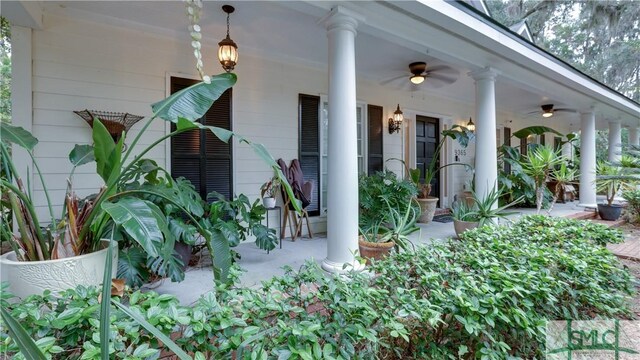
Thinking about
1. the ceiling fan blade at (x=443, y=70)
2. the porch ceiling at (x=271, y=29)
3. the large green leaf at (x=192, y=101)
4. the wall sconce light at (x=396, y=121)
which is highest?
the porch ceiling at (x=271, y=29)

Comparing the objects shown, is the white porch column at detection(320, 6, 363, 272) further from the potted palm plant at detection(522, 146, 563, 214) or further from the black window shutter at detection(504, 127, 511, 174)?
the black window shutter at detection(504, 127, 511, 174)

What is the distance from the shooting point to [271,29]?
3.80m

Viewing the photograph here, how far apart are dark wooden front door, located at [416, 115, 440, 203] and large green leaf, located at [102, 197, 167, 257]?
6293 mm

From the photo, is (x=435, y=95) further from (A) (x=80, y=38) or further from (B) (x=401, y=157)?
(A) (x=80, y=38)

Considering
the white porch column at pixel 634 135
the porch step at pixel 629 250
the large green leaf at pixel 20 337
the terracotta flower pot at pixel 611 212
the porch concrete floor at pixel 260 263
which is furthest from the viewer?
the white porch column at pixel 634 135

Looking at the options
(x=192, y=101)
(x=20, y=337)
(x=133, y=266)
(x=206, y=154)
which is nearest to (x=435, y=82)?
Result: (x=206, y=154)

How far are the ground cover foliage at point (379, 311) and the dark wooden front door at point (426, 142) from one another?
4989mm

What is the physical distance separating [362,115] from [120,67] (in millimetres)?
3893

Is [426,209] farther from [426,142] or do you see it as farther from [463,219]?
[426,142]

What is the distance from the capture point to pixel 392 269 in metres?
1.71

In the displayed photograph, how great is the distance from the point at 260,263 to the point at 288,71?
3035 millimetres

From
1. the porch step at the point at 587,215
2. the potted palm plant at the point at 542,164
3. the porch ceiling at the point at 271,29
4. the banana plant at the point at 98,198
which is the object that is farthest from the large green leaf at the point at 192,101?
the porch step at the point at 587,215

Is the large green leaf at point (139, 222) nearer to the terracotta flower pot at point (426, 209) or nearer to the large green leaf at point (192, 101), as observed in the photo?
Result: the large green leaf at point (192, 101)

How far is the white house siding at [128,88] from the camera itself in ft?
10.5
